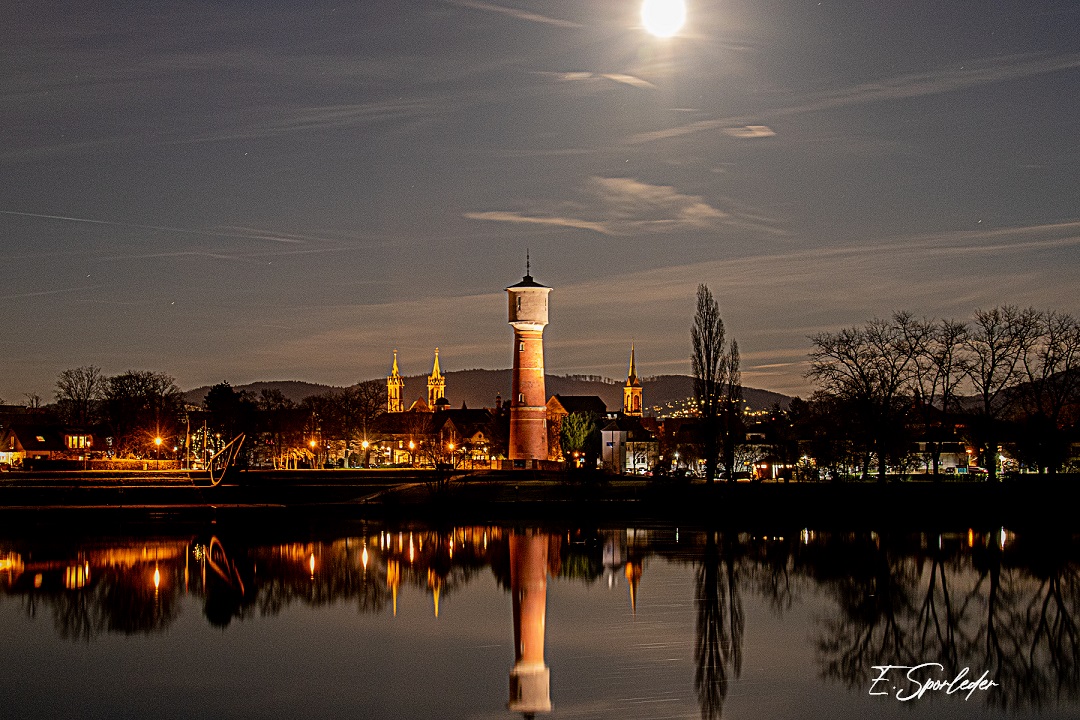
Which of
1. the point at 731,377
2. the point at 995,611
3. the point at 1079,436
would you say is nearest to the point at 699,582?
the point at 995,611

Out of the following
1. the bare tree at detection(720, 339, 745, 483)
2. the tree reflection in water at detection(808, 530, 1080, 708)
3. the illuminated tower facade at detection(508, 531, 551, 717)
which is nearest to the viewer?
the illuminated tower facade at detection(508, 531, 551, 717)

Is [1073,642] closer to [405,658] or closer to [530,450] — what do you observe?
[405,658]

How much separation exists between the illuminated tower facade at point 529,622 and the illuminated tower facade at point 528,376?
4581cm

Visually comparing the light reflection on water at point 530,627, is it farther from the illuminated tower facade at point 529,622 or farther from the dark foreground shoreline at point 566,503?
the dark foreground shoreline at point 566,503

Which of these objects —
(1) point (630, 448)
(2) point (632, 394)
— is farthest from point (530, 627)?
(2) point (632, 394)

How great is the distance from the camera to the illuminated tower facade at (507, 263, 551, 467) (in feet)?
303

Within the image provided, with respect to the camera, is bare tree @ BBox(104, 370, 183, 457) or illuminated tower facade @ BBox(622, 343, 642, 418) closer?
bare tree @ BBox(104, 370, 183, 457)

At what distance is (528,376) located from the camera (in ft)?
306

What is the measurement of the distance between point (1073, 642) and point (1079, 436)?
2362 inches
